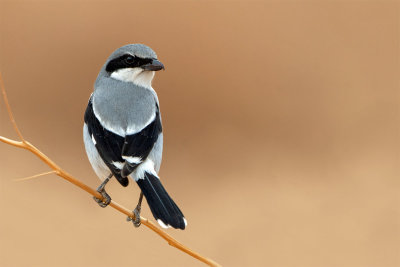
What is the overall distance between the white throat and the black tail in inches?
17.4

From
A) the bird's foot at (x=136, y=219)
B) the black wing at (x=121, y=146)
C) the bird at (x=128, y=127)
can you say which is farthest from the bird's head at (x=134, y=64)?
the bird's foot at (x=136, y=219)

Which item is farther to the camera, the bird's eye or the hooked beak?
the bird's eye

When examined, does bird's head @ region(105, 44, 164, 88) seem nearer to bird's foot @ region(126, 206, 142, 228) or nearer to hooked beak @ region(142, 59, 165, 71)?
hooked beak @ region(142, 59, 165, 71)

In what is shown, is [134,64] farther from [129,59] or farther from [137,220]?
[137,220]

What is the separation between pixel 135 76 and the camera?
6.82 ft

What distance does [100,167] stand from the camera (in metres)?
2.01

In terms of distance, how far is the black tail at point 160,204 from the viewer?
1615mm

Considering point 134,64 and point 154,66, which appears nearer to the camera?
point 154,66

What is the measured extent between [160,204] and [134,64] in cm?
62

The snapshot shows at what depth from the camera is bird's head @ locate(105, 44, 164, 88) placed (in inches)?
75.2

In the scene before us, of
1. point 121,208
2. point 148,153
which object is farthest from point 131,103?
point 121,208

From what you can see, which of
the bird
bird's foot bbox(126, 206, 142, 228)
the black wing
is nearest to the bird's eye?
the bird

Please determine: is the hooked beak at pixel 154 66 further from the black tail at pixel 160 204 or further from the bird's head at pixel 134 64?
the black tail at pixel 160 204

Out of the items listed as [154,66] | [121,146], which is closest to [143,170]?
[121,146]
